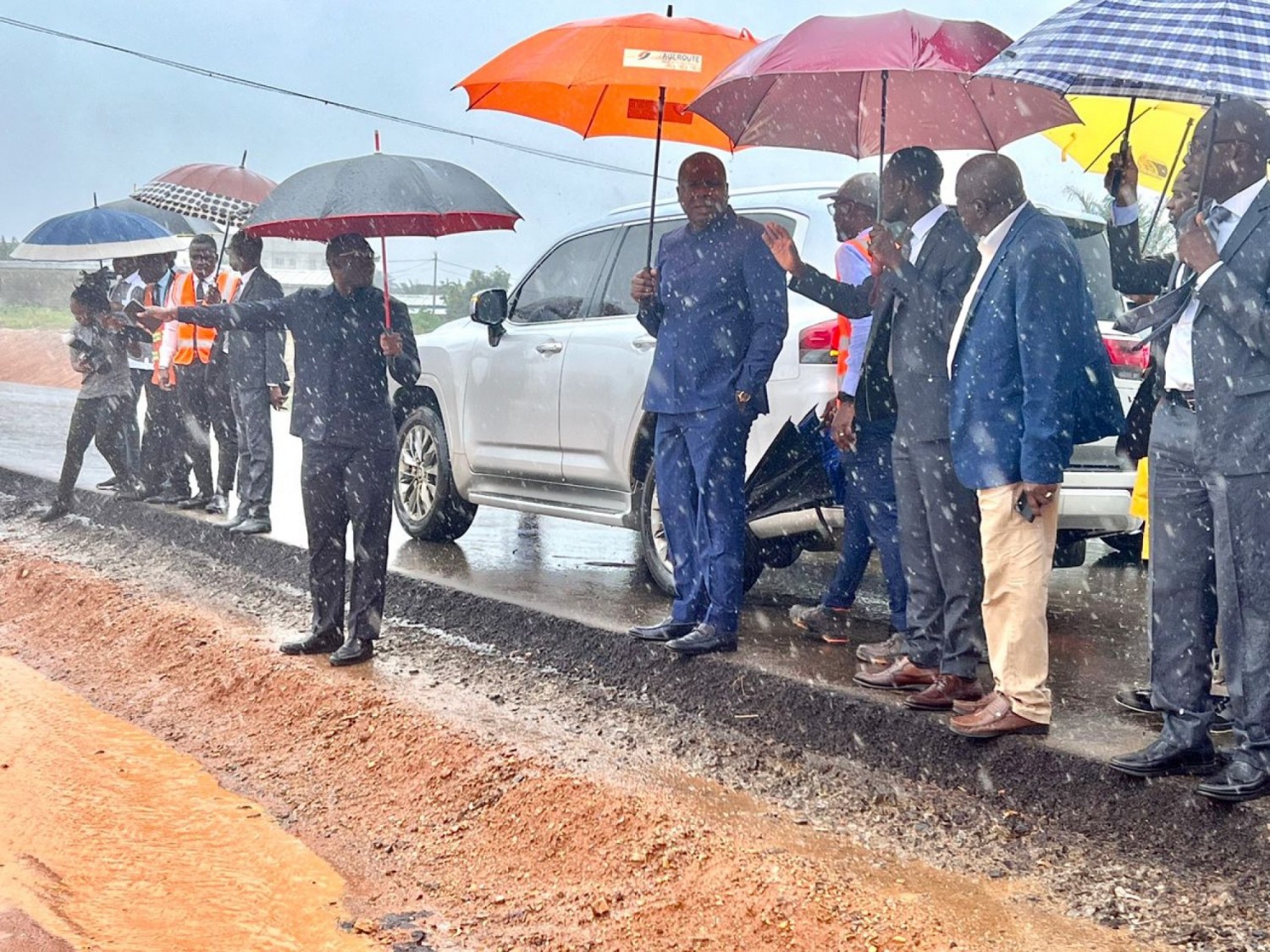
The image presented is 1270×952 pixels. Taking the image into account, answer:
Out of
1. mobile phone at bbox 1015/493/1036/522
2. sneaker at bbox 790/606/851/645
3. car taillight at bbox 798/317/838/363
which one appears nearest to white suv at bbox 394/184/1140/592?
car taillight at bbox 798/317/838/363

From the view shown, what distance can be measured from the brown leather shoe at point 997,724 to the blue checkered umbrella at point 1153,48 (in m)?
2.06

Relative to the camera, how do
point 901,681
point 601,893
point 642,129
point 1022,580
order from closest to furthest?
point 601,893 → point 1022,580 → point 901,681 → point 642,129

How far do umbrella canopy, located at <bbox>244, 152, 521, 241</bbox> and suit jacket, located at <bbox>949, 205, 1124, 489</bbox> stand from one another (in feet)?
8.70

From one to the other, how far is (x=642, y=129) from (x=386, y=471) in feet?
7.21

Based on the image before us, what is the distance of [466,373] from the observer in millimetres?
8773

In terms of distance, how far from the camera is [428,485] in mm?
9352

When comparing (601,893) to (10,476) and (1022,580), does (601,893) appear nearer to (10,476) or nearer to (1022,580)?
(1022,580)

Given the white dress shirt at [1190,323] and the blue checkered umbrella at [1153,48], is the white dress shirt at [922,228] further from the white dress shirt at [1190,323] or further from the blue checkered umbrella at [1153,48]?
the white dress shirt at [1190,323]

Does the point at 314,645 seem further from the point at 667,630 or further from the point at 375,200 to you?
the point at 375,200

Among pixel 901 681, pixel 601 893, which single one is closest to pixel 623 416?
pixel 901 681

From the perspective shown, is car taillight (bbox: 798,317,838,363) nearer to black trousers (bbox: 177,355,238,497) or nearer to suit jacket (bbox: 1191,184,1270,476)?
suit jacket (bbox: 1191,184,1270,476)

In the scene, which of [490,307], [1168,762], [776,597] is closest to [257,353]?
[490,307]

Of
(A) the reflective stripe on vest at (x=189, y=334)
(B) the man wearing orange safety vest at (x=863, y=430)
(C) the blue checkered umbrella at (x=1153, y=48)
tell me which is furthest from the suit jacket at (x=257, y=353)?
(C) the blue checkered umbrella at (x=1153, y=48)

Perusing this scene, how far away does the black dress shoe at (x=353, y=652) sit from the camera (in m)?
6.76
